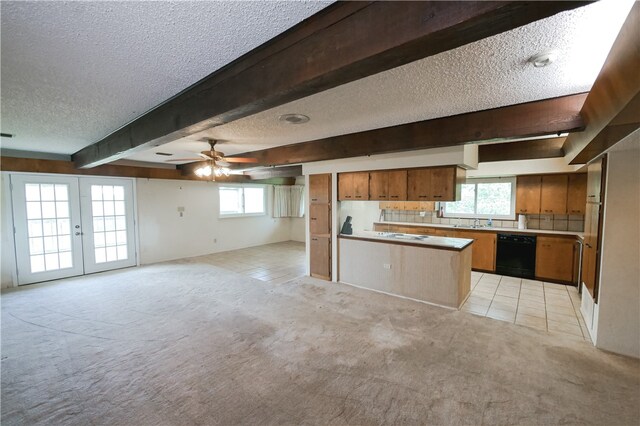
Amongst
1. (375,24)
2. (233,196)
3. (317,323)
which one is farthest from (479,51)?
(233,196)

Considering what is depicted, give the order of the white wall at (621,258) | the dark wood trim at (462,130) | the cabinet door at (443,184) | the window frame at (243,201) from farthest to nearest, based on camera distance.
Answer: the window frame at (243,201)
the cabinet door at (443,184)
the white wall at (621,258)
the dark wood trim at (462,130)

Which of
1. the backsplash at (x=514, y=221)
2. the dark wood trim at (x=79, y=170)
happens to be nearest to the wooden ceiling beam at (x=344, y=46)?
the dark wood trim at (x=79, y=170)

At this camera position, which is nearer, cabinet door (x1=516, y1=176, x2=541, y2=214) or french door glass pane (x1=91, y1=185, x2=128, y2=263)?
cabinet door (x1=516, y1=176, x2=541, y2=214)

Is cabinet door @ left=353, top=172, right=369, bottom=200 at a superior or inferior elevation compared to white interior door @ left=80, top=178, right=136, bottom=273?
superior

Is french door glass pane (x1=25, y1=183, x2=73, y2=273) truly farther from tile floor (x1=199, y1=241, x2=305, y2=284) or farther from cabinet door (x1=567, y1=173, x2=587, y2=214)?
cabinet door (x1=567, y1=173, x2=587, y2=214)

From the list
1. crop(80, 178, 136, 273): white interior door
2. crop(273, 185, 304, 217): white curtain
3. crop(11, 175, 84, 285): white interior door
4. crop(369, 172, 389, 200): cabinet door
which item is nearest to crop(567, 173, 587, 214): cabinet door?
crop(369, 172, 389, 200): cabinet door

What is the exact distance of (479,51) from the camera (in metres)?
1.52

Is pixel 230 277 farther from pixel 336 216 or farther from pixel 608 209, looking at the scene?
pixel 608 209

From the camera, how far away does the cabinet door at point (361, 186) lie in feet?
15.1

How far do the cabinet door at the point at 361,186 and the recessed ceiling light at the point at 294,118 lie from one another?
198 cm

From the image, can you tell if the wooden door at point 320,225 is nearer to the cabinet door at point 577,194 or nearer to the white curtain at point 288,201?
the white curtain at point 288,201

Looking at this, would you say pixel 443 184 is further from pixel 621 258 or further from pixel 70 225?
pixel 70 225

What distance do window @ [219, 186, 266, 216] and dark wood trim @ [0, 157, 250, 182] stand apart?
4.52 feet

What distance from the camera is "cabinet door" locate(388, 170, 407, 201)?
4223mm
